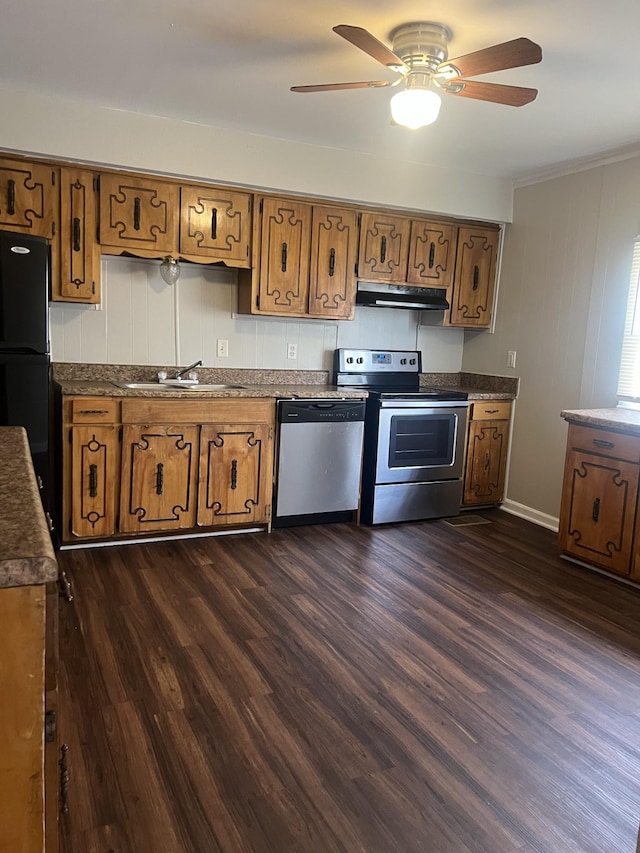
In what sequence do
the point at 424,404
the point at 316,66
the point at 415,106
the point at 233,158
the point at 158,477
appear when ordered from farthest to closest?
the point at 424,404 → the point at 233,158 → the point at 158,477 → the point at 316,66 → the point at 415,106

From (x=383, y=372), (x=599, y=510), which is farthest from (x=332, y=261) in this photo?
(x=599, y=510)

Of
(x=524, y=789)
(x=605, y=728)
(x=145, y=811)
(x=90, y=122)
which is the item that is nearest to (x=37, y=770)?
(x=145, y=811)

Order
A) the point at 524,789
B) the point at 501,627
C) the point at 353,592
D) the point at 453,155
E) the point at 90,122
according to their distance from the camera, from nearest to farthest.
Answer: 1. the point at 524,789
2. the point at 501,627
3. the point at 353,592
4. the point at 90,122
5. the point at 453,155

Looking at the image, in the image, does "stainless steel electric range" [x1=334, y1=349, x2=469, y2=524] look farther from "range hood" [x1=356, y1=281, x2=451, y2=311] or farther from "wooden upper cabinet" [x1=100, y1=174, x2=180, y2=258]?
"wooden upper cabinet" [x1=100, y1=174, x2=180, y2=258]

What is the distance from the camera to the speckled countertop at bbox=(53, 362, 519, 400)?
137 inches

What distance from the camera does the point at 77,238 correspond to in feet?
11.3

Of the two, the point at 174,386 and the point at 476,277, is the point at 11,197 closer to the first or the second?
the point at 174,386

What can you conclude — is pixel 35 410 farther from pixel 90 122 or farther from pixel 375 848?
pixel 375 848

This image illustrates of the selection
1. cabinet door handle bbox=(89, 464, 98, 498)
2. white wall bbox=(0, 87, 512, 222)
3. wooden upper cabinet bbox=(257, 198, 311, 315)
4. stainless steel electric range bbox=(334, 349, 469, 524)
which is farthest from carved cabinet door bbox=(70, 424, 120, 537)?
stainless steel electric range bbox=(334, 349, 469, 524)

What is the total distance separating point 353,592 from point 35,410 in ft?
6.03

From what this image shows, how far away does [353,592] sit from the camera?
10.1ft

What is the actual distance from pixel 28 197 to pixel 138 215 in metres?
0.57

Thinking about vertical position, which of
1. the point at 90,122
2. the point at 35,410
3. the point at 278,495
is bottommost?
the point at 278,495

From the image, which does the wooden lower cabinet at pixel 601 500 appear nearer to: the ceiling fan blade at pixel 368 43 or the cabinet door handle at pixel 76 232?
the ceiling fan blade at pixel 368 43
